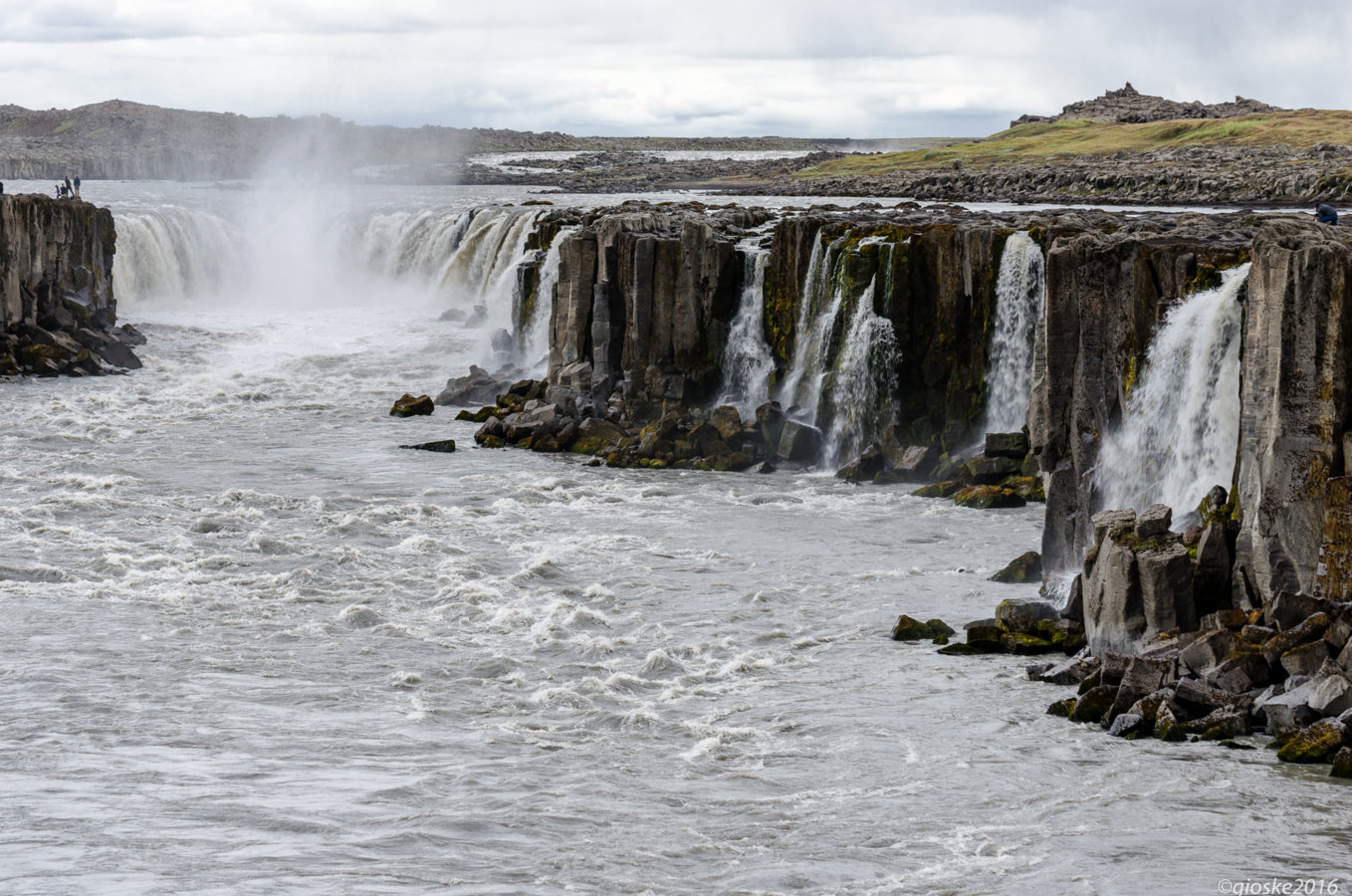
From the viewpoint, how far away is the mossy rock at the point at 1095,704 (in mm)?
21625

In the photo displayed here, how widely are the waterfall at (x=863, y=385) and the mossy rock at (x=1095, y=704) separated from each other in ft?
70.5

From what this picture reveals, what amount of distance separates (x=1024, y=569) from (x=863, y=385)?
1415 cm

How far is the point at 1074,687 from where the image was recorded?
919 inches

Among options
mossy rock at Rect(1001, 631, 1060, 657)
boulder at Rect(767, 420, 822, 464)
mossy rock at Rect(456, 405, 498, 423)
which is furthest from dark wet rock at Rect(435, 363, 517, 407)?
mossy rock at Rect(1001, 631, 1060, 657)

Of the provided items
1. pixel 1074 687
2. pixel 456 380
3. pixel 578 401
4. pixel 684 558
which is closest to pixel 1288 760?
pixel 1074 687

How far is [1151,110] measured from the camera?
181 m

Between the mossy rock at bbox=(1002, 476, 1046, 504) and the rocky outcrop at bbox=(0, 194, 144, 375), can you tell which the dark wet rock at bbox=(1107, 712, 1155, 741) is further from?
the rocky outcrop at bbox=(0, 194, 144, 375)

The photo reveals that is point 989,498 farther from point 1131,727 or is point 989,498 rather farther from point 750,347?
point 1131,727

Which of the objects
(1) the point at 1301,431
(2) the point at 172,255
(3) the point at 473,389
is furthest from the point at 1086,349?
(2) the point at 172,255

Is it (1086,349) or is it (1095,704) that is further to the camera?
(1086,349)

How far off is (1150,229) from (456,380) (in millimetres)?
26679

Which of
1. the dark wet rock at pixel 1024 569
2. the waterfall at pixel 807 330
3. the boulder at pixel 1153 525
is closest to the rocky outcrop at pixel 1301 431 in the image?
the boulder at pixel 1153 525

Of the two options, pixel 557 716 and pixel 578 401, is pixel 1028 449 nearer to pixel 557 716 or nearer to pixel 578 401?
pixel 578 401

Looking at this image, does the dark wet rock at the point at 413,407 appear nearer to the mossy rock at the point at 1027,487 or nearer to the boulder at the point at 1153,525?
the mossy rock at the point at 1027,487
